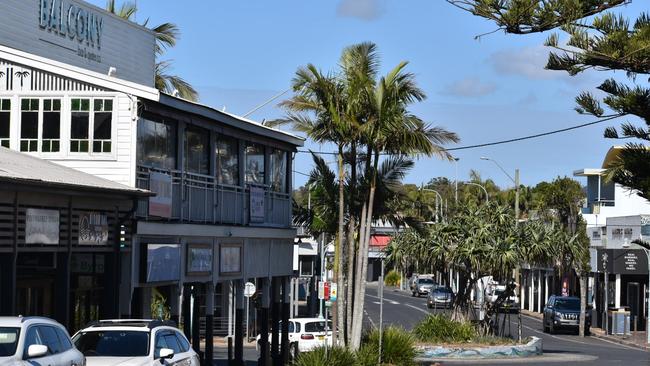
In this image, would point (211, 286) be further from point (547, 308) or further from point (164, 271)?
point (547, 308)

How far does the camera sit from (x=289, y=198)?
33.1m

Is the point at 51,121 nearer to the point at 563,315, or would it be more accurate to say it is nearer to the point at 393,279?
the point at 563,315

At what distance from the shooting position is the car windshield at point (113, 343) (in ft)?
56.0

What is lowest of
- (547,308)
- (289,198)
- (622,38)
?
(547,308)

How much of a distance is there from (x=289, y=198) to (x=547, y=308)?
29490mm

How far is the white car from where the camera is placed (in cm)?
1683

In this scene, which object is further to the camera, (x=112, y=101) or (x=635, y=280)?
(x=635, y=280)

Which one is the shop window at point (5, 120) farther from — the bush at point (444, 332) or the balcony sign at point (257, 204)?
the bush at point (444, 332)

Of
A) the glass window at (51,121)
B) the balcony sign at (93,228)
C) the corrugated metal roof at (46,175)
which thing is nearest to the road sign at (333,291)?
the glass window at (51,121)

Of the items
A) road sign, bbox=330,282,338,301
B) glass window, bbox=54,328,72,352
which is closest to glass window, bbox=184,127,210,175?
road sign, bbox=330,282,338,301

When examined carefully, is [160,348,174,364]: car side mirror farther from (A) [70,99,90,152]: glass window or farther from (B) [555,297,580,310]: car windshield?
(B) [555,297,580,310]: car windshield

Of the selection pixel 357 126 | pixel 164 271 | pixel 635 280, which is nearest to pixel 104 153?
pixel 164 271

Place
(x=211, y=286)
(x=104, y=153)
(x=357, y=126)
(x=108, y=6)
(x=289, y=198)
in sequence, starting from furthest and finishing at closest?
(x=108, y=6)
(x=289, y=198)
(x=357, y=126)
(x=211, y=286)
(x=104, y=153)

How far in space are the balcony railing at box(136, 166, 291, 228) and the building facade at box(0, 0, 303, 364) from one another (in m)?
0.03
